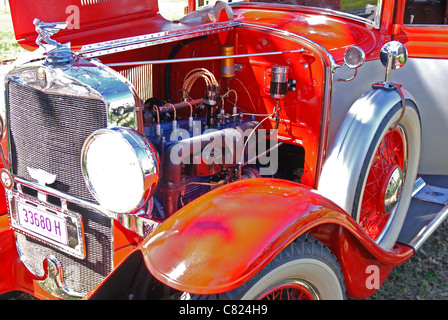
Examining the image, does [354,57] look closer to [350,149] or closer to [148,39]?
[350,149]

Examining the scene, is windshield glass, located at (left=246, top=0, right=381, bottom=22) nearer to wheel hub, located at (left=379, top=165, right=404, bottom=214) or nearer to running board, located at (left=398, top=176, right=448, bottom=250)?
wheel hub, located at (left=379, top=165, right=404, bottom=214)

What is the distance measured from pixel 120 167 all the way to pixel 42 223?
2.22 ft

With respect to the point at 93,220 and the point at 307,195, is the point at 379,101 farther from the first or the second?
the point at 93,220

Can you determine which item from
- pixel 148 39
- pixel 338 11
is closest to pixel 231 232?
pixel 148 39

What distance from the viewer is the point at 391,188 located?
2.54 m

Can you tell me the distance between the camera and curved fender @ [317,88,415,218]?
222 centimetres

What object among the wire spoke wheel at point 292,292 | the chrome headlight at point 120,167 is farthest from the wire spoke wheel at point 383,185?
the chrome headlight at point 120,167

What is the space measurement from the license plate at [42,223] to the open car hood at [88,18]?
29.6 inches

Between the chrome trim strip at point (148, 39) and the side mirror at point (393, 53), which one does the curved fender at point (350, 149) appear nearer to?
the side mirror at point (393, 53)

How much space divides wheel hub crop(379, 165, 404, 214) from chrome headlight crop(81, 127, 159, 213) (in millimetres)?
1396

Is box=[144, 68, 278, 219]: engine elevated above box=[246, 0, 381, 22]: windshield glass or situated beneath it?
situated beneath

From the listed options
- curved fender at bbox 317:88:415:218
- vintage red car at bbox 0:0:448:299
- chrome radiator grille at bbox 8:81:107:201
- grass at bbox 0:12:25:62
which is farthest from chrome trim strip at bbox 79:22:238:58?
grass at bbox 0:12:25:62

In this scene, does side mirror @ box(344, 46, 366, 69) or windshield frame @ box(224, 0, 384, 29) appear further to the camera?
windshield frame @ box(224, 0, 384, 29)

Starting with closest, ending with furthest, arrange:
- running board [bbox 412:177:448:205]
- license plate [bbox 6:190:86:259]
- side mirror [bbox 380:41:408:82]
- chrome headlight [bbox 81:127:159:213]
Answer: chrome headlight [bbox 81:127:159:213]
license plate [bbox 6:190:86:259]
side mirror [bbox 380:41:408:82]
running board [bbox 412:177:448:205]
